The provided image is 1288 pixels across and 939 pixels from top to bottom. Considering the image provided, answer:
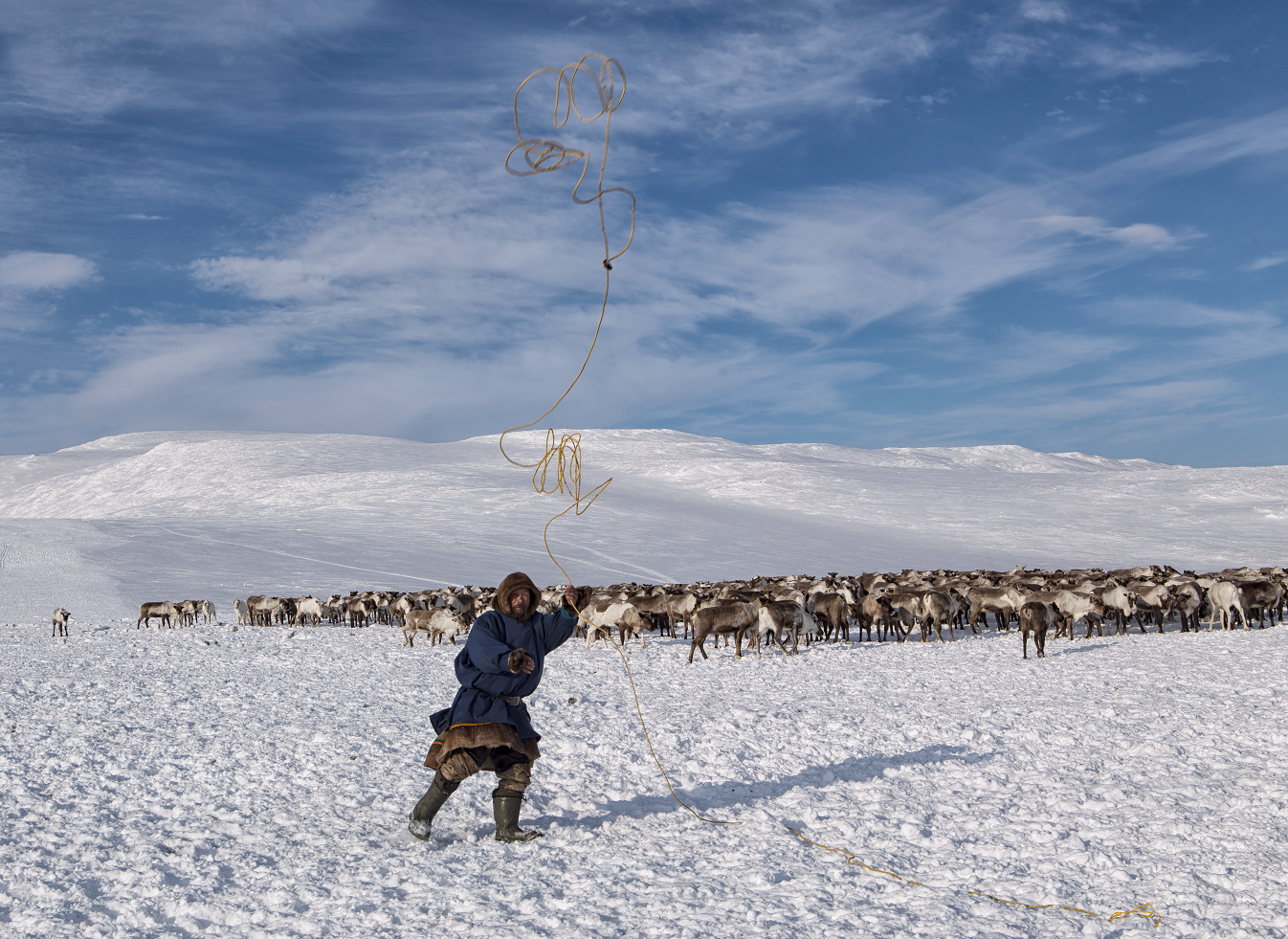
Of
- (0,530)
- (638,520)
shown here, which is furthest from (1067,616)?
(0,530)

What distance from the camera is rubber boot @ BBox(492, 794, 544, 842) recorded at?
18.2ft

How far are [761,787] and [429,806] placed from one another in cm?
251

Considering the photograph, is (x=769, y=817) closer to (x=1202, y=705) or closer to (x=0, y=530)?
(x=1202, y=705)

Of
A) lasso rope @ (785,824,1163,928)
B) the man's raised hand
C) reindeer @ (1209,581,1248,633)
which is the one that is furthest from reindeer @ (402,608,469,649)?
reindeer @ (1209,581,1248,633)

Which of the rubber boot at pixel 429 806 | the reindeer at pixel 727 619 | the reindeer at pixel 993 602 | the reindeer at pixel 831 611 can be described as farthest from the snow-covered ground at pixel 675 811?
the reindeer at pixel 993 602

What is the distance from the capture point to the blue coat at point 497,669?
18.1 feet

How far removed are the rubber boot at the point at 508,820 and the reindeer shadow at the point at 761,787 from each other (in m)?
0.46

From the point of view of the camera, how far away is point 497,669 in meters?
5.53

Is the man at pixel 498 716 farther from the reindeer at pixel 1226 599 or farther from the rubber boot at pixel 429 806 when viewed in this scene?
the reindeer at pixel 1226 599

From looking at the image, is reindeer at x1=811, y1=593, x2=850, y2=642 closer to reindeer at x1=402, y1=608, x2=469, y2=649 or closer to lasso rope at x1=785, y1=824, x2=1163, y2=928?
reindeer at x1=402, y1=608, x2=469, y2=649

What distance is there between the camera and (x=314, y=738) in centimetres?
787

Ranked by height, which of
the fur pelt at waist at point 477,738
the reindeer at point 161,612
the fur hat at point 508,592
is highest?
the fur hat at point 508,592

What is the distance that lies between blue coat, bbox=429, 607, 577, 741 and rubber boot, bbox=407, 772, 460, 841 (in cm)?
Answer: 31

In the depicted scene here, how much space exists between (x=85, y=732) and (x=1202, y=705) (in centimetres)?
1026
